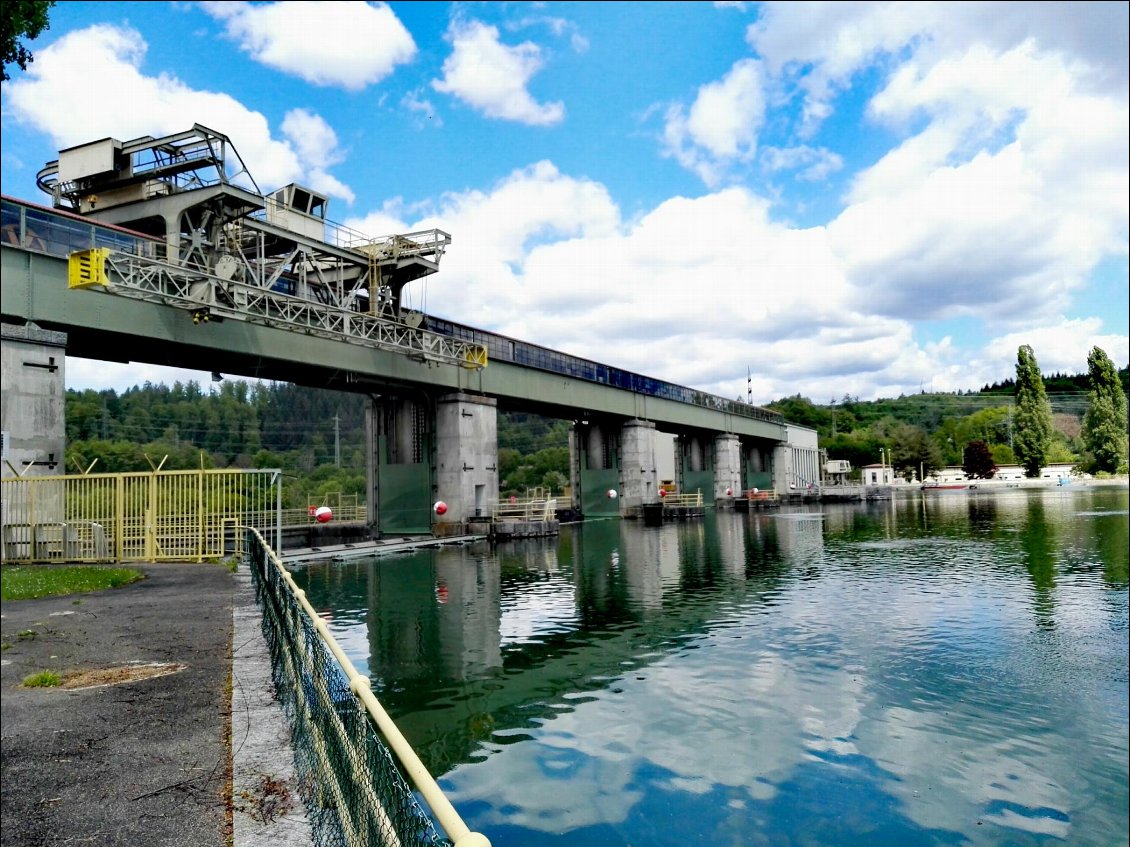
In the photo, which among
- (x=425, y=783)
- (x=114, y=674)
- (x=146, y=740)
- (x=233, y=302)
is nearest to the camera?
Answer: (x=425, y=783)

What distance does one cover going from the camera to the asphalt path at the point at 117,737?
5254 mm

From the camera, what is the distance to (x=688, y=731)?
917 centimetres

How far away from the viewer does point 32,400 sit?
24.2 m

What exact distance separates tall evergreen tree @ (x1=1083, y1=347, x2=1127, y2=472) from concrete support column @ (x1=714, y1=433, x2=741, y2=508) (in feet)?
103

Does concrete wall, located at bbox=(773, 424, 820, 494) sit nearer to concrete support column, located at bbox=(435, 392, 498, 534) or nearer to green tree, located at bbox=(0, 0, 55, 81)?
concrete support column, located at bbox=(435, 392, 498, 534)

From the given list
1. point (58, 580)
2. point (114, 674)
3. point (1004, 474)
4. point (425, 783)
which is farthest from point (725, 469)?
point (425, 783)

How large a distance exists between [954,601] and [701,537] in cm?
2418

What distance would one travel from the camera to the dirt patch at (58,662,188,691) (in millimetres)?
8750

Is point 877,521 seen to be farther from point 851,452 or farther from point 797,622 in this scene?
point 851,452

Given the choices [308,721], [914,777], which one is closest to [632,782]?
[914,777]

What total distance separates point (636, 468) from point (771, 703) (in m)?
51.9

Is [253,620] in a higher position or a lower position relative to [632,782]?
higher

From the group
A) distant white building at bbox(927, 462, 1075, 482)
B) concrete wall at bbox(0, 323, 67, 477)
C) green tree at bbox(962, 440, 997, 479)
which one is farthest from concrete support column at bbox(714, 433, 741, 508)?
concrete wall at bbox(0, 323, 67, 477)

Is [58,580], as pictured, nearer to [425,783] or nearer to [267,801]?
[267,801]
